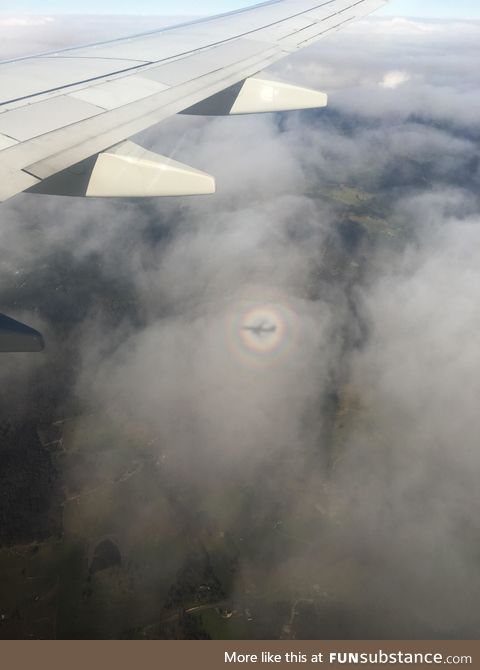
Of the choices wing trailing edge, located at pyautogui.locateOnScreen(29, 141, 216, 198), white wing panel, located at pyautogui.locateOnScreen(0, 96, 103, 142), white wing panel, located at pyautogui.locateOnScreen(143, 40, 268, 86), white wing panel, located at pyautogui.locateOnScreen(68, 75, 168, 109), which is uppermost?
white wing panel, located at pyautogui.locateOnScreen(143, 40, 268, 86)

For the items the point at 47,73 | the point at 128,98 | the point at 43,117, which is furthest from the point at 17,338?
the point at 47,73

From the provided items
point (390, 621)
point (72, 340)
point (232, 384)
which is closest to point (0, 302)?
point (72, 340)

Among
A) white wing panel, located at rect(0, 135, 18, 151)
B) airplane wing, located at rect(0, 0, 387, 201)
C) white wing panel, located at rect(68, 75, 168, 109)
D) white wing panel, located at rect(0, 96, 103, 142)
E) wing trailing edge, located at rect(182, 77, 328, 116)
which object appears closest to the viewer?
white wing panel, located at rect(0, 135, 18, 151)

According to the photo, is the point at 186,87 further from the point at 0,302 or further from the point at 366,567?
the point at 0,302

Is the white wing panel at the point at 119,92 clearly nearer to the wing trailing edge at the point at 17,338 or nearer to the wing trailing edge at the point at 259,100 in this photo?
the wing trailing edge at the point at 259,100

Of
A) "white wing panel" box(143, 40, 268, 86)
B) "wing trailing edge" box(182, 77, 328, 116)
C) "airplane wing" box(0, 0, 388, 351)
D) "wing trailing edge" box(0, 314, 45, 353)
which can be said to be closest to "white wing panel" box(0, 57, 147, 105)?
"airplane wing" box(0, 0, 388, 351)

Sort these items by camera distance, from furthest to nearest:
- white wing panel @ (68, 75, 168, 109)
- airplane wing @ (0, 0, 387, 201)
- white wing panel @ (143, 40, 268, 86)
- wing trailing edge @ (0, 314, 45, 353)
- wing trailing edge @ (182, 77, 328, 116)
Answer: wing trailing edge @ (182, 77, 328, 116), white wing panel @ (143, 40, 268, 86), white wing panel @ (68, 75, 168, 109), airplane wing @ (0, 0, 387, 201), wing trailing edge @ (0, 314, 45, 353)

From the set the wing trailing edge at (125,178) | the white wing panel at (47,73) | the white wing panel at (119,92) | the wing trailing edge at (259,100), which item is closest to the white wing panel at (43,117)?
the white wing panel at (119,92)

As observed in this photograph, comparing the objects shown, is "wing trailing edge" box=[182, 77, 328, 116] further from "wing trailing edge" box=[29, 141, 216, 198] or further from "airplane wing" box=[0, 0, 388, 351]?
"wing trailing edge" box=[29, 141, 216, 198]
